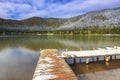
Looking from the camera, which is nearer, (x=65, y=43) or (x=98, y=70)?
(x=98, y=70)

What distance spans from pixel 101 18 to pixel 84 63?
17839 centimetres

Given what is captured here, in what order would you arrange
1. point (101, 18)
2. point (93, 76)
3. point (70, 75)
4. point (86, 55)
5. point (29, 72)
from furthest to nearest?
point (101, 18)
point (86, 55)
point (29, 72)
point (93, 76)
point (70, 75)

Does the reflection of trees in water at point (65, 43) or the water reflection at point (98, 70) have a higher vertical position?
the reflection of trees in water at point (65, 43)

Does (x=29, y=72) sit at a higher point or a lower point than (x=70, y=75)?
lower

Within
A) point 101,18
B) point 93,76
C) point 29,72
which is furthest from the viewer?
point 101,18

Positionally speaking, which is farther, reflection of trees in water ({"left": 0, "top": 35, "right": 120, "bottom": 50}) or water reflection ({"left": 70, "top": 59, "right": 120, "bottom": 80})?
reflection of trees in water ({"left": 0, "top": 35, "right": 120, "bottom": 50})

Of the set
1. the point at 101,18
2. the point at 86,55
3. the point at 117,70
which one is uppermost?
the point at 101,18

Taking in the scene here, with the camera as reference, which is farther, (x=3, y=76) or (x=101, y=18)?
(x=101, y=18)

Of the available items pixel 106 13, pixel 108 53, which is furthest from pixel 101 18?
pixel 108 53

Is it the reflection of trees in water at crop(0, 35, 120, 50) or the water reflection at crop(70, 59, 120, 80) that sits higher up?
the reflection of trees in water at crop(0, 35, 120, 50)

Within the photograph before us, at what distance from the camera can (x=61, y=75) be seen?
30.2ft

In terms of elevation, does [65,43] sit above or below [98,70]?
above

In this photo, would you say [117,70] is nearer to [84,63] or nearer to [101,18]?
[84,63]

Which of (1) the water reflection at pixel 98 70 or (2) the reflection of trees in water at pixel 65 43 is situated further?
(2) the reflection of trees in water at pixel 65 43
